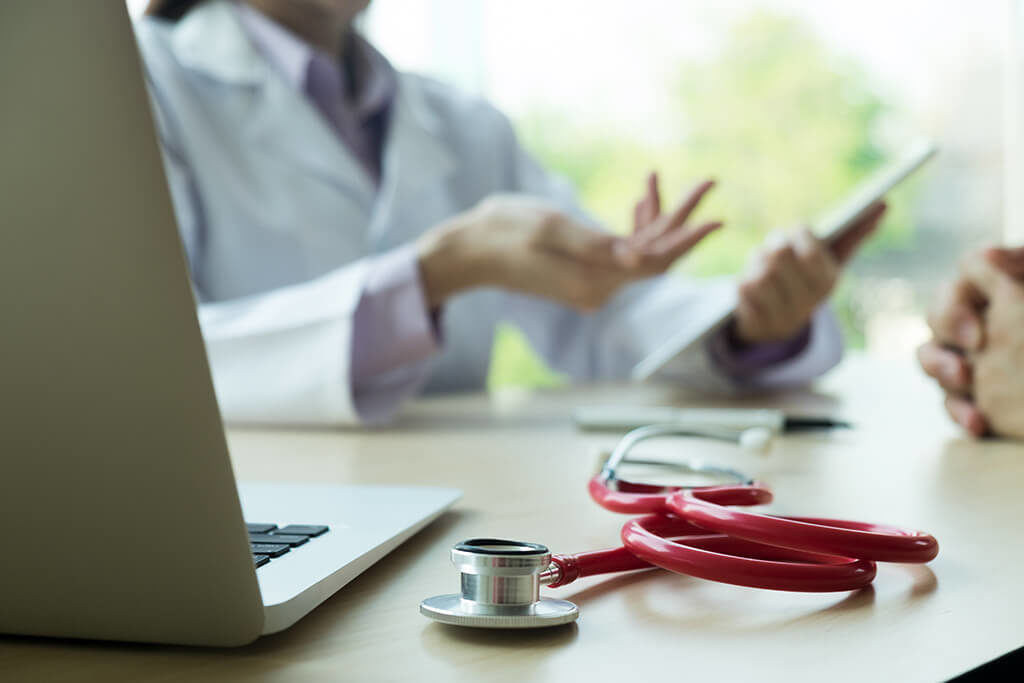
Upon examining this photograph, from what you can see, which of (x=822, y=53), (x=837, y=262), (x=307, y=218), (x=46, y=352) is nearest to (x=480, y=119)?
(x=307, y=218)

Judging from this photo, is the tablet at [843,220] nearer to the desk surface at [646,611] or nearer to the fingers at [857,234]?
the fingers at [857,234]

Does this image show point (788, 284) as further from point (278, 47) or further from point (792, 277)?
point (278, 47)

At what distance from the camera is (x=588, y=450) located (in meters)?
0.62

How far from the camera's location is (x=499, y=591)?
251mm

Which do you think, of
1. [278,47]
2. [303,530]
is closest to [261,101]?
[278,47]

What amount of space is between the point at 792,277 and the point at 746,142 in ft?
14.5

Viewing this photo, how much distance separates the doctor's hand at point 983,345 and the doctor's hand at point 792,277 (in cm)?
22

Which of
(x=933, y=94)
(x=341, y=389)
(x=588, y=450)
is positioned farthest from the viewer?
(x=933, y=94)

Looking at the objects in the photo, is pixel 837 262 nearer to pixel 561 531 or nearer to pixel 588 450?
pixel 588 450

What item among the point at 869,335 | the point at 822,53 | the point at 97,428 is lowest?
the point at 869,335

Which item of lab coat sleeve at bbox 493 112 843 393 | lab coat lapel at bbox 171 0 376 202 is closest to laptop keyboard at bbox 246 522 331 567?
lab coat sleeve at bbox 493 112 843 393

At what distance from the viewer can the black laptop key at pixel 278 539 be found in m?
0.30

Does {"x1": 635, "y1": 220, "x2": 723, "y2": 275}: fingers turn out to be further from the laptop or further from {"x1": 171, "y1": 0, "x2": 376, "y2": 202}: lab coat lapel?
the laptop

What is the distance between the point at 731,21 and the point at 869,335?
198cm
